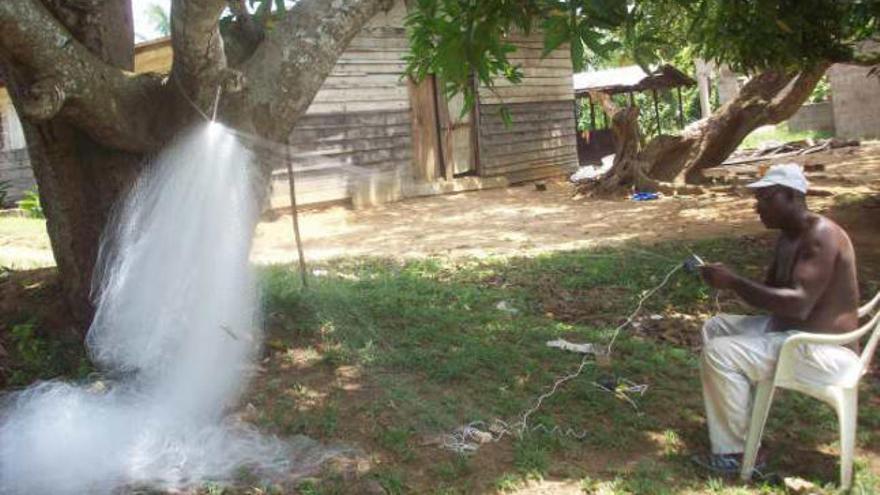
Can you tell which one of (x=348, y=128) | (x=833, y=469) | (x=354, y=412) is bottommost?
(x=833, y=469)

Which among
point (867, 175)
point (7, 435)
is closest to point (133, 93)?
point (7, 435)

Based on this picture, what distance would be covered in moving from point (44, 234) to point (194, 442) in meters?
8.26

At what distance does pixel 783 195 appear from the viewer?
3.22 m

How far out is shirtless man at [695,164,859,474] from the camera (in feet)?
10.3

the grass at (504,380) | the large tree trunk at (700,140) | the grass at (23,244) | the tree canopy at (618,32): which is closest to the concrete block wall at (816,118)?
the large tree trunk at (700,140)

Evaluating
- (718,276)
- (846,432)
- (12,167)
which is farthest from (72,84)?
(12,167)

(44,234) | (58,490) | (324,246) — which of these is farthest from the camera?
(44,234)

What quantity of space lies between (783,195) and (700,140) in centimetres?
1111

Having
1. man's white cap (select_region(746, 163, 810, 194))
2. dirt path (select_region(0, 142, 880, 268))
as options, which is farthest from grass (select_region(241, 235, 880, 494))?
dirt path (select_region(0, 142, 880, 268))

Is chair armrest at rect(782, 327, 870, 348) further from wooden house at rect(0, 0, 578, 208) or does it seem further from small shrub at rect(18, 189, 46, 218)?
small shrub at rect(18, 189, 46, 218)

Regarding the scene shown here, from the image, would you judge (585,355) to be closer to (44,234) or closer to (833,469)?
(833,469)

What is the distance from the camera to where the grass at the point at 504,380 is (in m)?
3.40

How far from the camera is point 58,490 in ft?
9.98

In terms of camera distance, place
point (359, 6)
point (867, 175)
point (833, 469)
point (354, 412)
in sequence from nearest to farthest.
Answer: point (833, 469) → point (354, 412) → point (359, 6) → point (867, 175)
